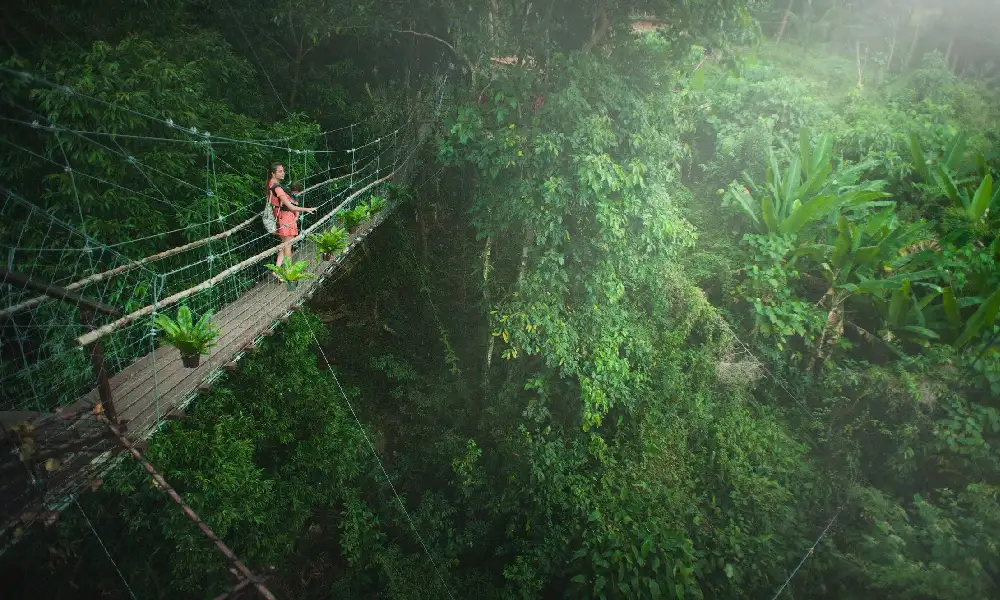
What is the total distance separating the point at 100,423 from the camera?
238 cm

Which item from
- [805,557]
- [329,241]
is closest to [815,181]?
[805,557]

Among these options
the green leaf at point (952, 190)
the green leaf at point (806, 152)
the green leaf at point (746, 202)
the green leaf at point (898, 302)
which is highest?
the green leaf at point (806, 152)

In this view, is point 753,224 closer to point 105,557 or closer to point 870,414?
point 870,414

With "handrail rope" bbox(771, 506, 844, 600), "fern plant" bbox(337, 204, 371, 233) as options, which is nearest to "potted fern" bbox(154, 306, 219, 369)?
"fern plant" bbox(337, 204, 371, 233)

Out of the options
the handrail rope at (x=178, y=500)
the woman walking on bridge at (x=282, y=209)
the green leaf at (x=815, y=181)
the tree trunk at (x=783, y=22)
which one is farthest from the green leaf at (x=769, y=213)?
the tree trunk at (x=783, y=22)

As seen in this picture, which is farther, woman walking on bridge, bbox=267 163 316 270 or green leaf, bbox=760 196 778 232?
green leaf, bbox=760 196 778 232

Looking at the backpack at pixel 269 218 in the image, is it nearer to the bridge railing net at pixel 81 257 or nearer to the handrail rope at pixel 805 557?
the bridge railing net at pixel 81 257

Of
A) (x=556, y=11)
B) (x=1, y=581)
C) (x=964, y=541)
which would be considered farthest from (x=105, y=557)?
(x=964, y=541)

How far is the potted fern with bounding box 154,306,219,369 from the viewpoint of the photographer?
277cm

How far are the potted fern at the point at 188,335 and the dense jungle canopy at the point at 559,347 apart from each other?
32.9 inches

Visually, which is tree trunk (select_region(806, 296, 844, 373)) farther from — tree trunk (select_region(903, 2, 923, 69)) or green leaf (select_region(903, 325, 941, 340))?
tree trunk (select_region(903, 2, 923, 69))

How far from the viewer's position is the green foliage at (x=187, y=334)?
277 centimetres

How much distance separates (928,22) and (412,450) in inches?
570

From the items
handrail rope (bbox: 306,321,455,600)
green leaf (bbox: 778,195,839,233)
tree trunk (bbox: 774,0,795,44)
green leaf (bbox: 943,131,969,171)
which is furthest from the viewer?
tree trunk (bbox: 774,0,795,44)
